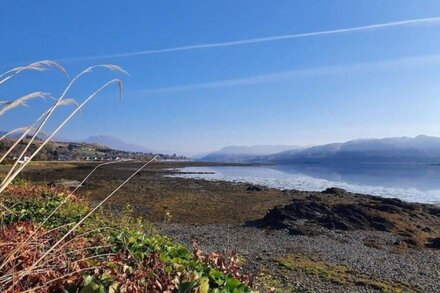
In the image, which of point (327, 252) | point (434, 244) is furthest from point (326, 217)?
point (327, 252)

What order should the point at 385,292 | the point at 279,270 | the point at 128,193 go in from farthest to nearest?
the point at 128,193, the point at 279,270, the point at 385,292

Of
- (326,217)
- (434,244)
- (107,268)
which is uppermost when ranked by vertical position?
(107,268)

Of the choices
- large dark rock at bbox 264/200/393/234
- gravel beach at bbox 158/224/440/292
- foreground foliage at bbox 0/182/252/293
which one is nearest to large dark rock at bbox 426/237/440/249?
gravel beach at bbox 158/224/440/292

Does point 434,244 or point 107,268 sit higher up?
point 107,268

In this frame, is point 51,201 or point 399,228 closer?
point 51,201

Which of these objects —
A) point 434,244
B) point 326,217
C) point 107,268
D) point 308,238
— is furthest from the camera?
point 326,217

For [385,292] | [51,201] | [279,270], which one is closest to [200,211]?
[279,270]

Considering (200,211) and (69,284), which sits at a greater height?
(69,284)

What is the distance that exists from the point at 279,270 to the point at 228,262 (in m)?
9.86

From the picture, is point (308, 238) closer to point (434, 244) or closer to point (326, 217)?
point (326, 217)

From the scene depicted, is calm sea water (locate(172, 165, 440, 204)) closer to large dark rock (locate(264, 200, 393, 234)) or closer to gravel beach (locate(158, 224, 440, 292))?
large dark rock (locate(264, 200, 393, 234))

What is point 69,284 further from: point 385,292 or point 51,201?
point 385,292

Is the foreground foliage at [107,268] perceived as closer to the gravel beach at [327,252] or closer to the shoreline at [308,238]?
the shoreline at [308,238]

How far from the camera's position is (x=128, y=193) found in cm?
3419
